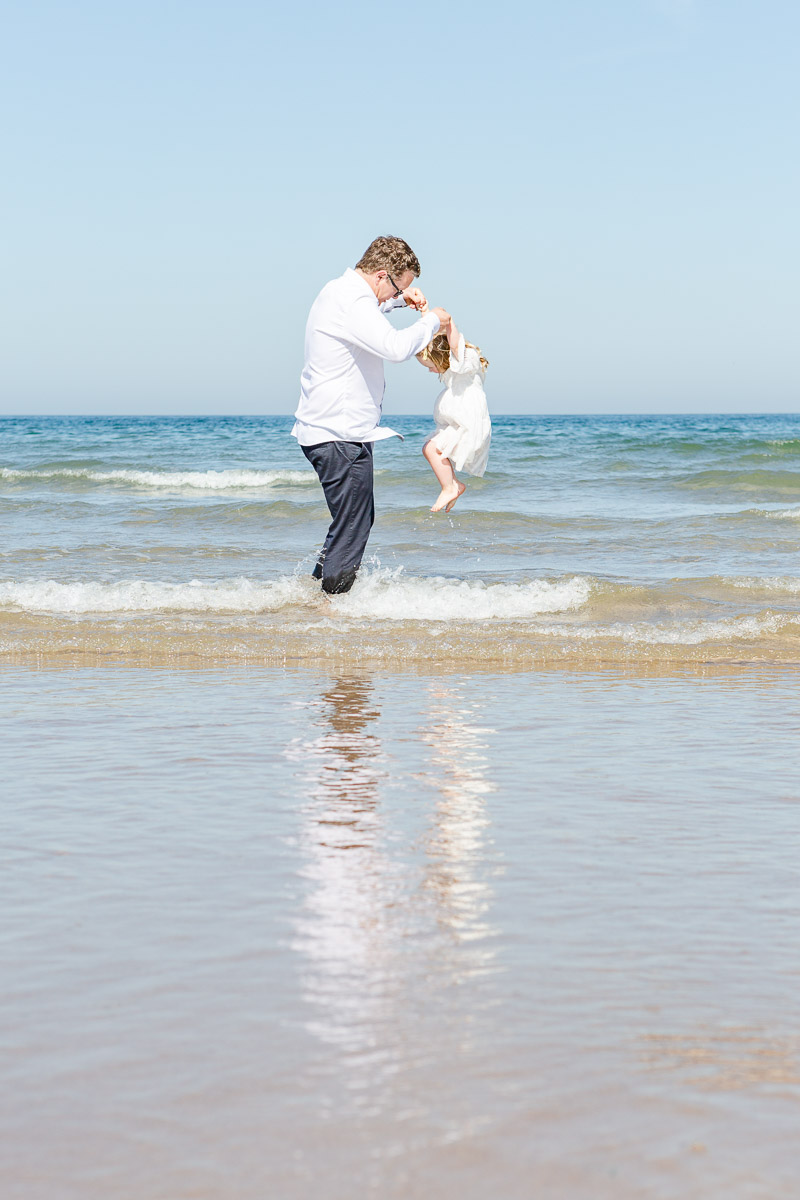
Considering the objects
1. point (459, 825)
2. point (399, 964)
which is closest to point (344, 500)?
point (459, 825)

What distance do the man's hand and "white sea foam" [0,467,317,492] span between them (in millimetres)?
12747

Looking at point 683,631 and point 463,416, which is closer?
point 683,631

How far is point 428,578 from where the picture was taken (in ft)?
26.0

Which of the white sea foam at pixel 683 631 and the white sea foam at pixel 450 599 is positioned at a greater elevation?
the white sea foam at pixel 450 599

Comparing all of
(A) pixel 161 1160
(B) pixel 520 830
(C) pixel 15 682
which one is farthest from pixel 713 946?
(C) pixel 15 682

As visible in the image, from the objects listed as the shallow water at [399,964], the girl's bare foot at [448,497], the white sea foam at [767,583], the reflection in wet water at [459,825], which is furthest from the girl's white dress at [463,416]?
the shallow water at [399,964]

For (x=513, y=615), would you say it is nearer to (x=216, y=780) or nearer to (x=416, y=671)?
(x=416, y=671)

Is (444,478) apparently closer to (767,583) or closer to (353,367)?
(353,367)

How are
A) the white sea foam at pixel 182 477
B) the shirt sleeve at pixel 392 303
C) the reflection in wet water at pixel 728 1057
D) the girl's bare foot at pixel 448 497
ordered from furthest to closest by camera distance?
the white sea foam at pixel 182 477 < the girl's bare foot at pixel 448 497 < the shirt sleeve at pixel 392 303 < the reflection in wet water at pixel 728 1057

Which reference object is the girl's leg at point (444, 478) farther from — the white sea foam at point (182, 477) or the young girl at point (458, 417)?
the white sea foam at point (182, 477)

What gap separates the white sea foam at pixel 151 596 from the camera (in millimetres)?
7109

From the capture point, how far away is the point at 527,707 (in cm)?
475

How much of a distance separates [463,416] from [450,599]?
3.44 feet

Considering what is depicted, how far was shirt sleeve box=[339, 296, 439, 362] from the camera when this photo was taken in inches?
235
